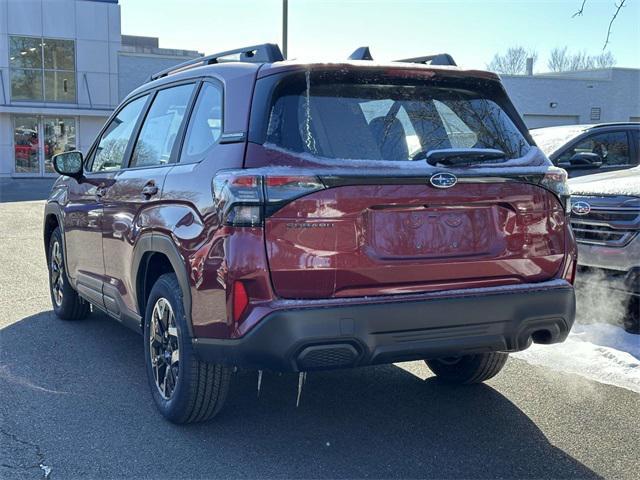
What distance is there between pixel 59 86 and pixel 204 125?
98.4ft

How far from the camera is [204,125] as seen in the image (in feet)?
13.4

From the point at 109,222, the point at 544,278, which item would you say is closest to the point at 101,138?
the point at 109,222

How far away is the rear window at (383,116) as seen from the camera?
11.6ft

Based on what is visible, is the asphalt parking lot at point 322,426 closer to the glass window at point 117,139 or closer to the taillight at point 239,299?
the taillight at point 239,299

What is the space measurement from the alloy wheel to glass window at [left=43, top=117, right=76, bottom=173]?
29431mm

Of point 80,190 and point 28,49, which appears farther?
point 28,49

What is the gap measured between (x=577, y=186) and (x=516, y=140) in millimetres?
3053

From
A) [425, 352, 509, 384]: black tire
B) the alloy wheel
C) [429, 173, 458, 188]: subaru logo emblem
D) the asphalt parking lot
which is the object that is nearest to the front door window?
the asphalt parking lot

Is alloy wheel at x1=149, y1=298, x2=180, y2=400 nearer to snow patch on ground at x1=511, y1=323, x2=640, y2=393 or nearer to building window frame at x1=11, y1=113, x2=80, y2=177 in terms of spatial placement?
snow patch on ground at x1=511, y1=323, x2=640, y2=393

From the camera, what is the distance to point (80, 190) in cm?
568

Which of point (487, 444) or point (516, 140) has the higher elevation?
point (516, 140)

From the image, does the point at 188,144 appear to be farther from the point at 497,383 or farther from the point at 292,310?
the point at 497,383

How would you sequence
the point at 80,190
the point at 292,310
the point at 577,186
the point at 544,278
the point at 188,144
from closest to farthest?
1. the point at 292,310
2. the point at 544,278
3. the point at 188,144
4. the point at 80,190
5. the point at 577,186

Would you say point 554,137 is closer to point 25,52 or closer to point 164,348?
point 164,348
